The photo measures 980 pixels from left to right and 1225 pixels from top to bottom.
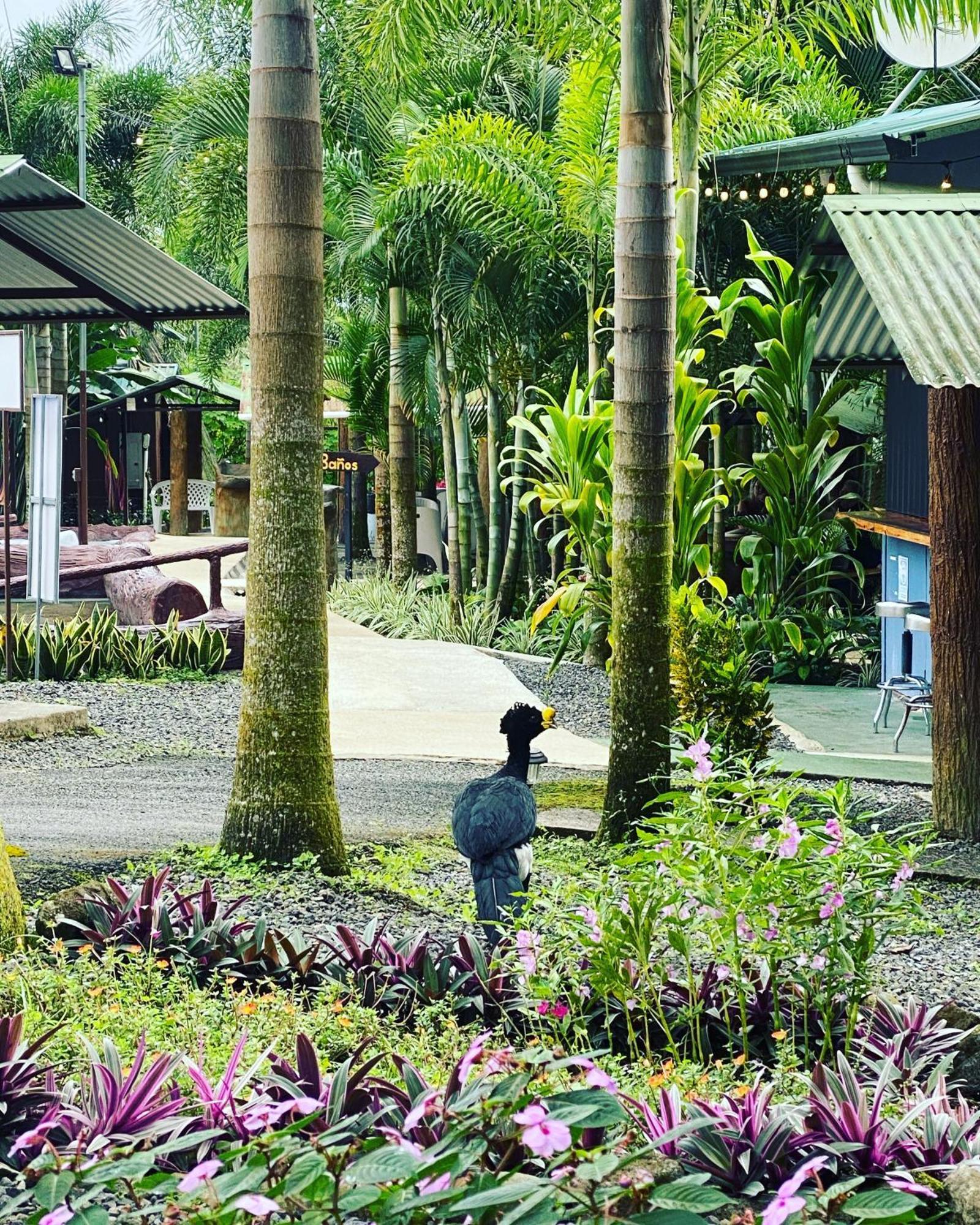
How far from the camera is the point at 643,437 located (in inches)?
274

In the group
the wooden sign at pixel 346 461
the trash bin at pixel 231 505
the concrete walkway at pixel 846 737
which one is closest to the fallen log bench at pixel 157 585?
the wooden sign at pixel 346 461

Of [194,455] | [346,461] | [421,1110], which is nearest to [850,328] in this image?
[346,461]

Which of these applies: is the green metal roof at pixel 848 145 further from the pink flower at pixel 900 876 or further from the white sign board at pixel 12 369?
the pink flower at pixel 900 876

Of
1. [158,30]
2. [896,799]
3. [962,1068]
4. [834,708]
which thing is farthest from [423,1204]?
[158,30]

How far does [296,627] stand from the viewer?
6.15m

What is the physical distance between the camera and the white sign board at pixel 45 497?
1226cm

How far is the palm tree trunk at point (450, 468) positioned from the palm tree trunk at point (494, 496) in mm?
352

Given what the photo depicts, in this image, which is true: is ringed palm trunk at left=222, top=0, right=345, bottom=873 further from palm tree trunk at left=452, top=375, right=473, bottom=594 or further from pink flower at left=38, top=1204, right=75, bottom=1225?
palm tree trunk at left=452, top=375, right=473, bottom=594

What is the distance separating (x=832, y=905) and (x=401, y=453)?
15.7 m

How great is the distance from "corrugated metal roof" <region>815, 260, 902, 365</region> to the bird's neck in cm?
765

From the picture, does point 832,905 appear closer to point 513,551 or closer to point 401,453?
point 513,551

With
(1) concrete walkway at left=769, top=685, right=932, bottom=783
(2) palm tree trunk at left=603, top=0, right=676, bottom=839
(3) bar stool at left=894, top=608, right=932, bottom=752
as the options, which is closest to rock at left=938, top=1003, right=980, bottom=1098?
(2) palm tree trunk at left=603, top=0, right=676, bottom=839

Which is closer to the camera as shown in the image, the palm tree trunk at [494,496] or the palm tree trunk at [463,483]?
the palm tree trunk at [494,496]

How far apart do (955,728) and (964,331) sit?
6.08 feet
